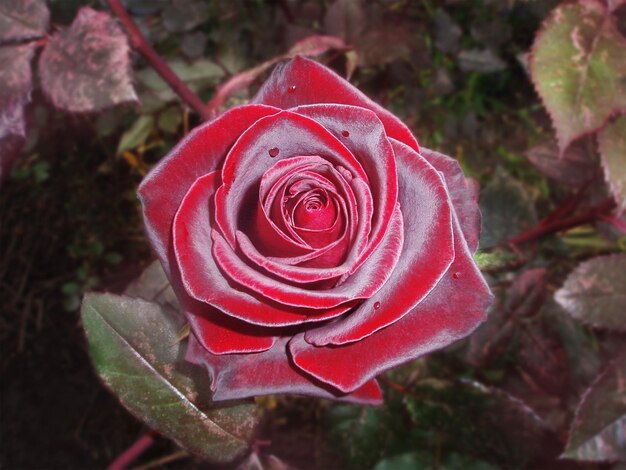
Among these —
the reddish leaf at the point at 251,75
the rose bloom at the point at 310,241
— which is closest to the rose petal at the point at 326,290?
the rose bloom at the point at 310,241

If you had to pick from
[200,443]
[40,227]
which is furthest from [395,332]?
[40,227]

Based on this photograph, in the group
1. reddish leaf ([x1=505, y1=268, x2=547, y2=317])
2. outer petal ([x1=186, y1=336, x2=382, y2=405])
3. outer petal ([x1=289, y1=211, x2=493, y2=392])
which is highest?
outer petal ([x1=289, y1=211, x2=493, y2=392])

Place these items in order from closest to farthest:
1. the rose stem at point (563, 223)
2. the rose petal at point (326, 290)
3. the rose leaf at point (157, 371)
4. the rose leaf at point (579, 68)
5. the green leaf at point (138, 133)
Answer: the rose petal at point (326, 290) → the rose leaf at point (157, 371) → the rose leaf at point (579, 68) → the rose stem at point (563, 223) → the green leaf at point (138, 133)

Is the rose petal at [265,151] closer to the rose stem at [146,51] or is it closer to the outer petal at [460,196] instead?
the outer petal at [460,196]

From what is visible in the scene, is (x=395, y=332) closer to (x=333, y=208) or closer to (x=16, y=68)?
(x=333, y=208)

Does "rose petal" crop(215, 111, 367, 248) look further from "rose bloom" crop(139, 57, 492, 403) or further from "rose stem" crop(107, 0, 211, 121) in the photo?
"rose stem" crop(107, 0, 211, 121)

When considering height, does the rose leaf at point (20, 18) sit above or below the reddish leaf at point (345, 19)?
above

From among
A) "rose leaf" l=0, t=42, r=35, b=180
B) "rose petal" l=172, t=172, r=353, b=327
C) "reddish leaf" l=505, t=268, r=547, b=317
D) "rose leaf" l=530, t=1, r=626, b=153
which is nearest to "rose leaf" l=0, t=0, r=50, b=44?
"rose leaf" l=0, t=42, r=35, b=180
